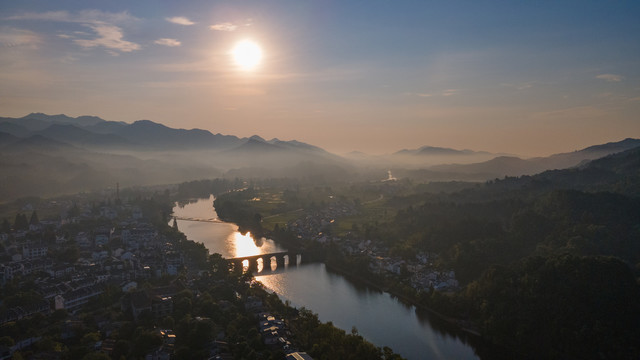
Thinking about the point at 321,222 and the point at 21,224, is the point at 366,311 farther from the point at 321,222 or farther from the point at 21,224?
the point at 21,224

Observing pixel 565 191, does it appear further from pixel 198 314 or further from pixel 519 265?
pixel 198 314

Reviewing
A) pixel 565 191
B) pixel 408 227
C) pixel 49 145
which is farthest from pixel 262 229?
pixel 49 145

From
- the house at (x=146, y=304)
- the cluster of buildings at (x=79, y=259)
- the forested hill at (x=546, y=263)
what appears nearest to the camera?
the forested hill at (x=546, y=263)

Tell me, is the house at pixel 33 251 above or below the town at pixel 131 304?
above

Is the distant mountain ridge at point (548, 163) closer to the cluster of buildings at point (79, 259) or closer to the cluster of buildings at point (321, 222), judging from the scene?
the cluster of buildings at point (321, 222)

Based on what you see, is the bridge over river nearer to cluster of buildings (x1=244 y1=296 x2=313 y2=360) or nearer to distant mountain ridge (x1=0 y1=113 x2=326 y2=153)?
cluster of buildings (x1=244 y1=296 x2=313 y2=360)

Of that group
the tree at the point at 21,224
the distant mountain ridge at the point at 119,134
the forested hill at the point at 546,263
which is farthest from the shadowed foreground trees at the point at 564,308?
the distant mountain ridge at the point at 119,134
